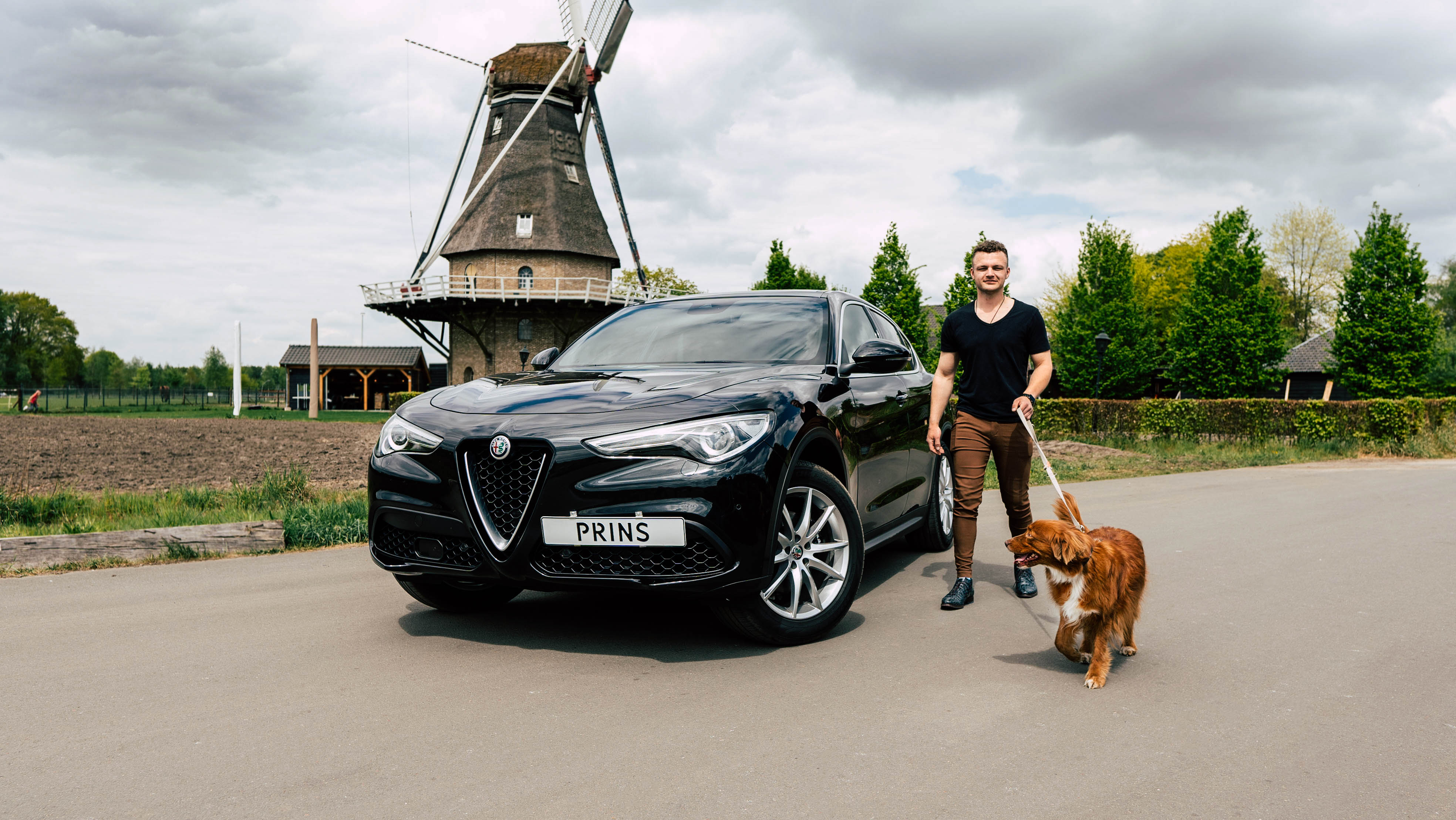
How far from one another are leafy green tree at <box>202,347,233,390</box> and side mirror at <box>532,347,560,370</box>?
116 metres

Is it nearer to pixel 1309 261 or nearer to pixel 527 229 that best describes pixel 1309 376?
pixel 1309 261

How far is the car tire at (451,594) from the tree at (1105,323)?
30.6 metres

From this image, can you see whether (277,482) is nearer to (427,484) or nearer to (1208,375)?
(427,484)

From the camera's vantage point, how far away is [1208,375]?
93.1 feet

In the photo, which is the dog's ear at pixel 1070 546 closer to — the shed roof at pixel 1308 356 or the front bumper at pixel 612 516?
the front bumper at pixel 612 516

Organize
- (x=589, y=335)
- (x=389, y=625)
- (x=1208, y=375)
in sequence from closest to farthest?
(x=389, y=625) < (x=589, y=335) < (x=1208, y=375)

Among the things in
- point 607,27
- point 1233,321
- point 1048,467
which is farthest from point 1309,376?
point 1048,467

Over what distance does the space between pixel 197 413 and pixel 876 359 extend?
5748 cm

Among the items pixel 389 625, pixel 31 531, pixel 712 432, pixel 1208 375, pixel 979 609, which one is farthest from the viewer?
pixel 1208 375

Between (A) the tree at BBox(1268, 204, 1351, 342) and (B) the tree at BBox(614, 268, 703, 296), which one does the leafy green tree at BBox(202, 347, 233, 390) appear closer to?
(B) the tree at BBox(614, 268, 703, 296)

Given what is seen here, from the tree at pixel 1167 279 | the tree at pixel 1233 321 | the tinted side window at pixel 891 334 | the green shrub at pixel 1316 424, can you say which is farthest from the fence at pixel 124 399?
the tree at pixel 1167 279

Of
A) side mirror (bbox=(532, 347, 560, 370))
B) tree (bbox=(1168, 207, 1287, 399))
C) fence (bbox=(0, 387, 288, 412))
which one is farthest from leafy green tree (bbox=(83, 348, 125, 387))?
side mirror (bbox=(532, 347, 560, 370))

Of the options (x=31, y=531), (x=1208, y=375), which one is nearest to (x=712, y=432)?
(x=31, y=531)

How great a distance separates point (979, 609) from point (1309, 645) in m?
1.52
